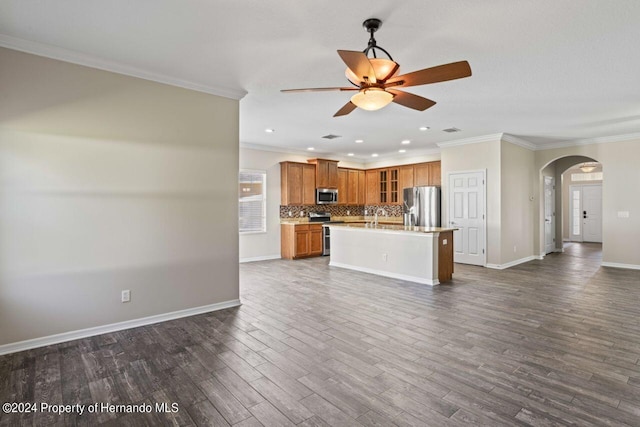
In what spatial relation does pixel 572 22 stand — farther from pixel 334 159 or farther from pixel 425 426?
pixel 334 159

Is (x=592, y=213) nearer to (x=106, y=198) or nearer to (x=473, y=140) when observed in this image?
(x=473, y=140)

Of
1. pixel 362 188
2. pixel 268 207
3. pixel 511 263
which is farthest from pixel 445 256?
pixel 362 188

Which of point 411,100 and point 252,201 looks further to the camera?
point 252,201

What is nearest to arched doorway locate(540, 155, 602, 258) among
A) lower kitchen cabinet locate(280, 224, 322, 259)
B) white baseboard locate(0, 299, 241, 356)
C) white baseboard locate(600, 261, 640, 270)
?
white baseboard locate(600, 261, 640, 270)

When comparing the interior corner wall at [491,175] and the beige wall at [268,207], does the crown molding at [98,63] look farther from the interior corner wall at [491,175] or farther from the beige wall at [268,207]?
the interior corner wall at [491,175]

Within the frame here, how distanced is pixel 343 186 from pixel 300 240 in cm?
231

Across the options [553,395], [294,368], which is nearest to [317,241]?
[294,368]

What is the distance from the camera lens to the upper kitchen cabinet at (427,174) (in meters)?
8.40

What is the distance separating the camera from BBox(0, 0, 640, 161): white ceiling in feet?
8.13

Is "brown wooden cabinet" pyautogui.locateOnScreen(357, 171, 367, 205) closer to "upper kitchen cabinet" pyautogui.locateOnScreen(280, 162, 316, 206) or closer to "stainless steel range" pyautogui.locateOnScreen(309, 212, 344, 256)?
"stainless steel range" pyautogui.locateOnScreen(309, 212, 344, 256)

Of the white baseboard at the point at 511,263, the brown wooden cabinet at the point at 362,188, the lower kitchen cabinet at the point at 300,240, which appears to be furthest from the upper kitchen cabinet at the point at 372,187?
the white baseboard at the point at 511,263

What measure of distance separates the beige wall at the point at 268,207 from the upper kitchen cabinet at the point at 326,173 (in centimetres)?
64

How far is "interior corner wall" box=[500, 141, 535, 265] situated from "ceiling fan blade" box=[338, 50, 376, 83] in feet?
17.2

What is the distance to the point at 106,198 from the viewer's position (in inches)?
134
